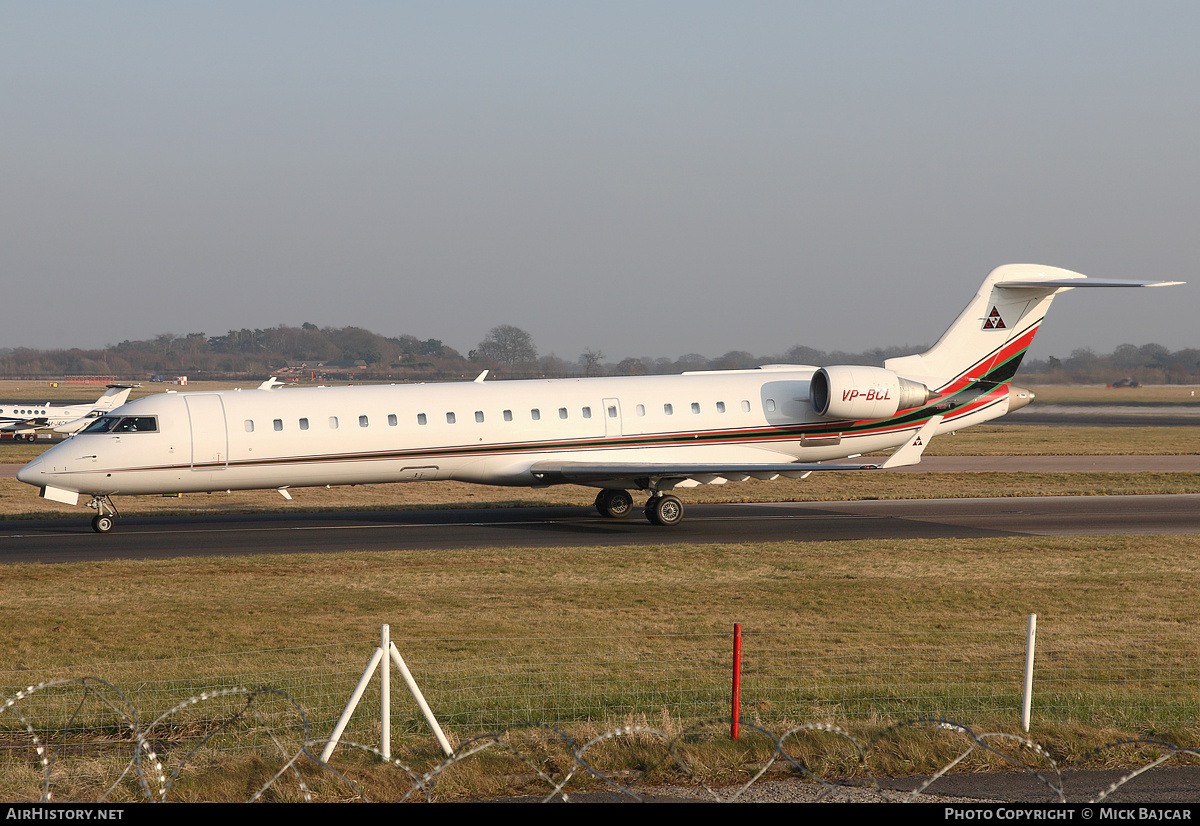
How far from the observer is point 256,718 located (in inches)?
390

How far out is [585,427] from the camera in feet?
81.3

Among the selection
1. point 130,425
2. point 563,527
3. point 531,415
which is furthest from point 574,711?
point 130,425

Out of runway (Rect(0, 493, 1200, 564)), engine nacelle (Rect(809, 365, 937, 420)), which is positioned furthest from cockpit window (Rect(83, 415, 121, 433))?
engine nacelle (Rect(809, 365, 937, 420))

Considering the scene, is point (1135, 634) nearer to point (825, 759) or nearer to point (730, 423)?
point (825, 759)

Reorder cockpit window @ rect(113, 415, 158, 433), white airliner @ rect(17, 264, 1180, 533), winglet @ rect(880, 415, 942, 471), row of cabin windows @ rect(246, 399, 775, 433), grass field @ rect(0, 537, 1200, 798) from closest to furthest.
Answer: grass field @ rect(0, 537, 1200, 798) < winglet @ rect(880, 415, 942, 471) < cockpit window @ rect(113, 415, 158, 433) < white airliner @ rect(17, 264, 1180, 533) < row of cabin windows @ rect(246, 399, 775, 433)

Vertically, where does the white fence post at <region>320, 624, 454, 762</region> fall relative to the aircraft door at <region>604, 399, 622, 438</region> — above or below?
below

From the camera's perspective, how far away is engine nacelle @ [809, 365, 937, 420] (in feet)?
83.7

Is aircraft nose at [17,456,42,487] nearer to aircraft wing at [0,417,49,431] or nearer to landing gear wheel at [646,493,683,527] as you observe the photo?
landing gear wheel at [646,493,683,527]

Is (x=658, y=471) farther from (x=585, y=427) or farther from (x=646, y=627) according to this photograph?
(x=646, y=627)

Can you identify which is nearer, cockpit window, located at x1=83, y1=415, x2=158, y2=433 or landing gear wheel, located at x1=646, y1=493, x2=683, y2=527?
cockpit window, located at x1=83, y1=415, x2=158, y2=433

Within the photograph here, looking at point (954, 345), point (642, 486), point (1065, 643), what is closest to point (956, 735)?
point (1065, 643)

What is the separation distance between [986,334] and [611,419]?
10353 millimetres

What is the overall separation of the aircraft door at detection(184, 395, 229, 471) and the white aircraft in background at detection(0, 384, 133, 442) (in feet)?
125

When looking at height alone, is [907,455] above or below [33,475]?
below
